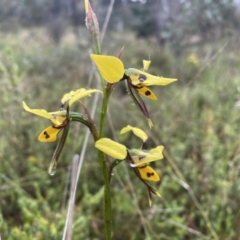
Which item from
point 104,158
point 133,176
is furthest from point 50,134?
point 133,176

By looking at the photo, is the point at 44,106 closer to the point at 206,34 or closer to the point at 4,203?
the point at 4,203

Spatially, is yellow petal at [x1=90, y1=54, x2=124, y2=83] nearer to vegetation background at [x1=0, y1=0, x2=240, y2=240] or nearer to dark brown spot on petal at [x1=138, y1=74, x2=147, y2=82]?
dark brown spot on petal at [x1=138, y1=74, x2=147, y2=82]

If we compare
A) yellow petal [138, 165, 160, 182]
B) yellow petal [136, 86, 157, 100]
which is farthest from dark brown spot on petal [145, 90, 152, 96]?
yellow petal [138, 165, 160, 182]

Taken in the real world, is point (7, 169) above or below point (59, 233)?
below

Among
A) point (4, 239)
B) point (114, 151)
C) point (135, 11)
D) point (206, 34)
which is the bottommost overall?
point (135, 11)

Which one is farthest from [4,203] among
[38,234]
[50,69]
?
[50,69]

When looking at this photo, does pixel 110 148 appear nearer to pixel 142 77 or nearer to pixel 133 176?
pixel 142 77
